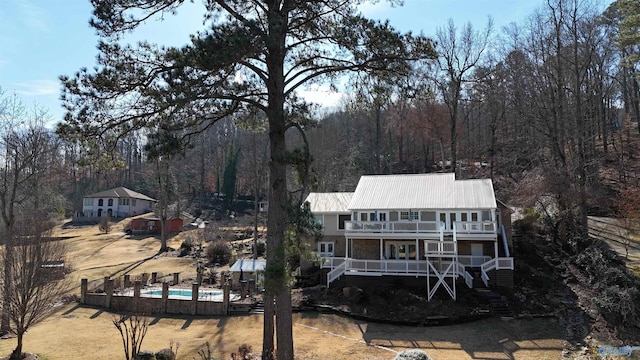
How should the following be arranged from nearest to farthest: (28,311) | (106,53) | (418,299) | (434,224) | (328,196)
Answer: (106,53), (28,311), (418,299), (434,224), (328,196)

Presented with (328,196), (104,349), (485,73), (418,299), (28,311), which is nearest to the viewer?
(28,311)

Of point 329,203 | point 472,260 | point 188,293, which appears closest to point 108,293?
point 188,293

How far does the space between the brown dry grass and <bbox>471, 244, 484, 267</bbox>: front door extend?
479 cm

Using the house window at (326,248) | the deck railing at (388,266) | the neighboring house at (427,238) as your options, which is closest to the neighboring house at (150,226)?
the house window at (326,248)

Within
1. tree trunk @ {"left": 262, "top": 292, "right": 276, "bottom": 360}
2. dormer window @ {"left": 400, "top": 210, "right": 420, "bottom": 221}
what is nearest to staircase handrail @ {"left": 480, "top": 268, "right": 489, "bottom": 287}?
dormer window @ {"left": 400, "top": 210, "right": 420, "bottom": 221}

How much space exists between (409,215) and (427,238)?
193cm

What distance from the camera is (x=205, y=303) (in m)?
21.7

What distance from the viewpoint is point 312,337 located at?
17.6 metres

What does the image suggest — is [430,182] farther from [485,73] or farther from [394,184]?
[485,73]

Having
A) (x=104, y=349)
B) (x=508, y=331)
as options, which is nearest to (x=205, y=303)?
(x=104, y=349)

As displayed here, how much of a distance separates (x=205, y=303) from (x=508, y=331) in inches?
576

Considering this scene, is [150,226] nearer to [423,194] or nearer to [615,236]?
[423,194]

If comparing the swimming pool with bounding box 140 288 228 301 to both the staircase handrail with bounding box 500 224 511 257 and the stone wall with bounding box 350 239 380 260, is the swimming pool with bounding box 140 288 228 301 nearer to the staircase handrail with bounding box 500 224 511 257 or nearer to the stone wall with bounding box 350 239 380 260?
the stone wall with bounding box 350 239 380 260

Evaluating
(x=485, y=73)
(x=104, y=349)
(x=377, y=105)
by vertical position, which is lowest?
(x=104, y=349)
